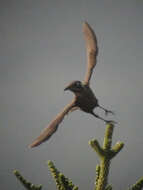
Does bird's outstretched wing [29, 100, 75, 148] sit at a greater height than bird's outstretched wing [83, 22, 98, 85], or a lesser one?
lesser

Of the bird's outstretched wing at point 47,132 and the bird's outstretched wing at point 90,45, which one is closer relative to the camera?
the bird's outstretched wing at point 47,132

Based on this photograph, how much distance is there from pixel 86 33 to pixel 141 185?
0.32m

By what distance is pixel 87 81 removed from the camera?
21.9 inches

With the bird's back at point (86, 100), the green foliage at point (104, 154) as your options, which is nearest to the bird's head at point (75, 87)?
the bird's back at point (86, 100)

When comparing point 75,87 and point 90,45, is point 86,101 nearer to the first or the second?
point 75,87

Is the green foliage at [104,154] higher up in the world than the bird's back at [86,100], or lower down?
lower down

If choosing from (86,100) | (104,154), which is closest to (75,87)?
(86,100)

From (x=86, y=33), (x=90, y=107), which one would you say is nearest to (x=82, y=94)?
(x=90, y=107)

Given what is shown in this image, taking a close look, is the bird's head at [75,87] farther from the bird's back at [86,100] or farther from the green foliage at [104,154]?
the green foliage at [104,154]

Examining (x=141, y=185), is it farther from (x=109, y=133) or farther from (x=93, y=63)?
(x=93, y=63)

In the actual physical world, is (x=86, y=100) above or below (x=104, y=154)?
above

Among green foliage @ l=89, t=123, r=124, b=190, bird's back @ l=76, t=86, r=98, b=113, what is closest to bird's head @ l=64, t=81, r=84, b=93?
bird's back @ l=76, t=86, r=98, b=113

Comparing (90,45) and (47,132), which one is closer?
(47,132)

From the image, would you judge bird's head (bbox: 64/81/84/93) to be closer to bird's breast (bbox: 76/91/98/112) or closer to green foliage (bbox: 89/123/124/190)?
bird's breast (bbox: 76/91/98/112)
